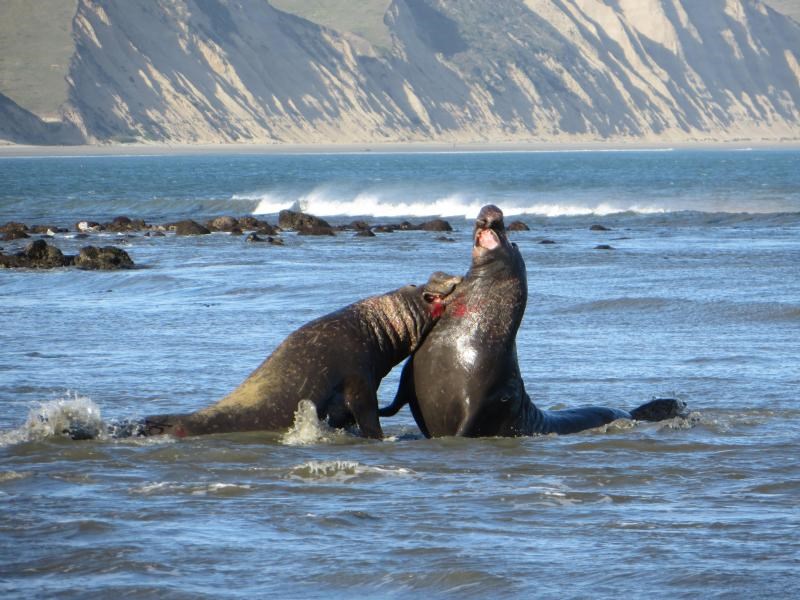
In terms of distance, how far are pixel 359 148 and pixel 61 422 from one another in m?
134

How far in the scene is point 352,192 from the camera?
6103 centimetres

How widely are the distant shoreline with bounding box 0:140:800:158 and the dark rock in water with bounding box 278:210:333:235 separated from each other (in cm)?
8969

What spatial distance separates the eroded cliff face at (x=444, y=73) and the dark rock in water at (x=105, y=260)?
105 metres

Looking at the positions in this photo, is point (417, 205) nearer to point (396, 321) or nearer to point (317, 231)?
point (317, 231)

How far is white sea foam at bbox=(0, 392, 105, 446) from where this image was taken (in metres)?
8.46

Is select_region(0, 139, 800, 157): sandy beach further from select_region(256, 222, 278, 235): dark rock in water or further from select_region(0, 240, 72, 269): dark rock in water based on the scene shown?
select_region(0, 240, 72, 269): dark rock in water

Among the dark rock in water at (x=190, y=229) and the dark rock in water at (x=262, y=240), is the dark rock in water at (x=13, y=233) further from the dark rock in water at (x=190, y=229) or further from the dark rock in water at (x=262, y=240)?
the dark rock in water at (x=262, y=240)

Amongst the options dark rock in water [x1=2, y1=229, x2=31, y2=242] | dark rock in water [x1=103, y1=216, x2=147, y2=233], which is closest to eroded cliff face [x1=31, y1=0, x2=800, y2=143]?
dark rock in water [x1=103, y1=216, x2=147, y2=233]

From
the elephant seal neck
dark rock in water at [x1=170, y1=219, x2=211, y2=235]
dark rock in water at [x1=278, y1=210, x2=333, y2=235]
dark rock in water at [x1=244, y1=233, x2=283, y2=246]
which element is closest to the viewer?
the elephant seal neck

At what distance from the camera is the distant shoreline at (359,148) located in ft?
414

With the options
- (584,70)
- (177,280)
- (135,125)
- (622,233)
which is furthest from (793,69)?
(177,280)

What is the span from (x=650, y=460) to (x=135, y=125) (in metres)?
127

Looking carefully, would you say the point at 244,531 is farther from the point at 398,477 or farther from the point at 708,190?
the point at 708,190

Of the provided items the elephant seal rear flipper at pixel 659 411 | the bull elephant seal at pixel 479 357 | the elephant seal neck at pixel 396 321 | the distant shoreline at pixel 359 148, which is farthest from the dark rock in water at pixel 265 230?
the distant shoreline at pixel 359 148
